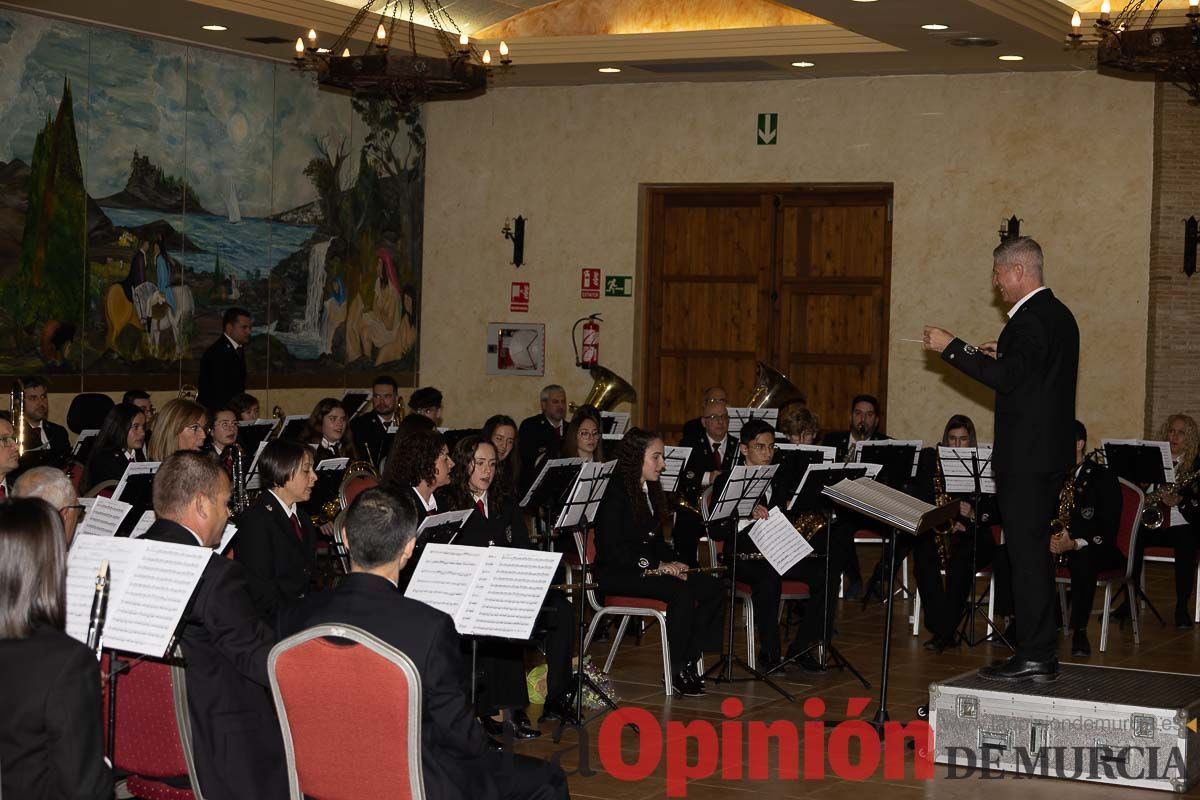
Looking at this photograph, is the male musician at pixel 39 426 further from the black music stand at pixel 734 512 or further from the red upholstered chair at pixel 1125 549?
the red upholstered chair at pixel 1125 549

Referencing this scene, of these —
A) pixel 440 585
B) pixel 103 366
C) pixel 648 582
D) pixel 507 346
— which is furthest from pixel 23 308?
pixel 440 585

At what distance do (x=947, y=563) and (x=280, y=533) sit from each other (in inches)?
171

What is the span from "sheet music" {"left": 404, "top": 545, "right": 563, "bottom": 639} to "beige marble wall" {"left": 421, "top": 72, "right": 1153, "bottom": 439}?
8.27 metres

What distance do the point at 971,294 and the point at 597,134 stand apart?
11.8ft

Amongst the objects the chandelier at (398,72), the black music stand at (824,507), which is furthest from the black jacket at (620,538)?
the chandelier at (398,72)

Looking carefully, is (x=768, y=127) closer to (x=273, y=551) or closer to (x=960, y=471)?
(x=960, y=471)

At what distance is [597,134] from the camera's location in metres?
13.3

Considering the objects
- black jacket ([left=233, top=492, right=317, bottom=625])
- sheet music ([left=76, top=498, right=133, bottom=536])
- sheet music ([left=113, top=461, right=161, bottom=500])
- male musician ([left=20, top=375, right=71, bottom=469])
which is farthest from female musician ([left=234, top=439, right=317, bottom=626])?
male musician ([left=20, top=375, right=71, bottom=469])

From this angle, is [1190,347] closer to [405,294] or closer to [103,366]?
[405,294]

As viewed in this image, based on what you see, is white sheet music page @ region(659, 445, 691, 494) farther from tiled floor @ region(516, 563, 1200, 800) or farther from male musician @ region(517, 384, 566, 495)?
male musician @ region(517, 384, 566, 495)

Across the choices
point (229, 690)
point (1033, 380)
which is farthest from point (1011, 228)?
point (229, 690)

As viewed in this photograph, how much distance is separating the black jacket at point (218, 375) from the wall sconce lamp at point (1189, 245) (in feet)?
23.6

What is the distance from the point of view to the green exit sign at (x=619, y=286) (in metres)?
13.2

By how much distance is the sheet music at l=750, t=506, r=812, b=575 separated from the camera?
714cm
